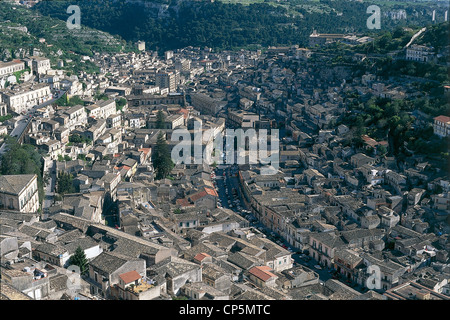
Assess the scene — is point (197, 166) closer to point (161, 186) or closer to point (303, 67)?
point (161, 186)

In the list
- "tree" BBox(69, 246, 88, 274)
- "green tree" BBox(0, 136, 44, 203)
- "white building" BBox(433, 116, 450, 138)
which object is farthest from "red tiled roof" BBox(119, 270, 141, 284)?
"white building" BBox(433, 116, 450, 138)

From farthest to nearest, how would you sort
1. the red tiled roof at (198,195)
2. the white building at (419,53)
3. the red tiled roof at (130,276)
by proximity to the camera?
the white building at (419,53), the red tiled roof at (198,195), the red tiled roof at (130,276)

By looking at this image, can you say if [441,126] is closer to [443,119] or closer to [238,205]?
[443,119]

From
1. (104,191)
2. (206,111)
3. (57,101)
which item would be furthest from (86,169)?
(206,111)

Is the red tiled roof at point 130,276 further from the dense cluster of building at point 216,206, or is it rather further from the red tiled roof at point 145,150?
the red tiled roof at point 145,150

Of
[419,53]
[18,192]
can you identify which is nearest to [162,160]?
[18,192]
